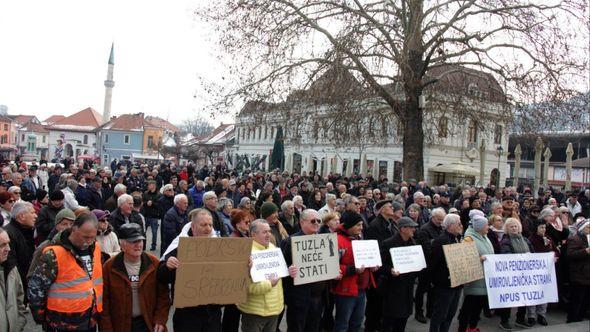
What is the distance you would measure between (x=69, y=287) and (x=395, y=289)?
3.77m

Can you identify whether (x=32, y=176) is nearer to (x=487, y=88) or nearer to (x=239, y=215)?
(x=239, y=215)

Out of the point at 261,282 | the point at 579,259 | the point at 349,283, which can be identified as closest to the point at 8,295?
the point at 261,282

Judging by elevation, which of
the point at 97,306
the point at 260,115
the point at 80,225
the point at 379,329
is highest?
the point at 260,115

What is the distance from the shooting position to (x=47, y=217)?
759 cm

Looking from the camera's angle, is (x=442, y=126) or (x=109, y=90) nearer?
(x=442, y=126)

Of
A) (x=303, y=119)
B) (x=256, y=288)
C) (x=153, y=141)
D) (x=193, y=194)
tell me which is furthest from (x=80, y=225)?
(x=153, y=141)

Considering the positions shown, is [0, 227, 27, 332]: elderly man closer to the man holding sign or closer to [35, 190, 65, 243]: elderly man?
[35, 190, 65, 243]: elderly man

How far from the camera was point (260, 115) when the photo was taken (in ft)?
59.9

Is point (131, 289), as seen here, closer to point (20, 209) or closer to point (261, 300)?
point (261, 300)

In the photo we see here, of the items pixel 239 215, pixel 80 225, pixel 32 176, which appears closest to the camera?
pixel 80 225

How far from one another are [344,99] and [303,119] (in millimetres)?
2487

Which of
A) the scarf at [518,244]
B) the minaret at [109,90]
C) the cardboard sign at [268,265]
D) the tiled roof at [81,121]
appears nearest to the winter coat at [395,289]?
the cardboard sign at [268,265]

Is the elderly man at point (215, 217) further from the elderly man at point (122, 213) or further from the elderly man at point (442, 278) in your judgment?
the elderly man at point (442, 278)

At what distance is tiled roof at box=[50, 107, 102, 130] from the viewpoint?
347ft
